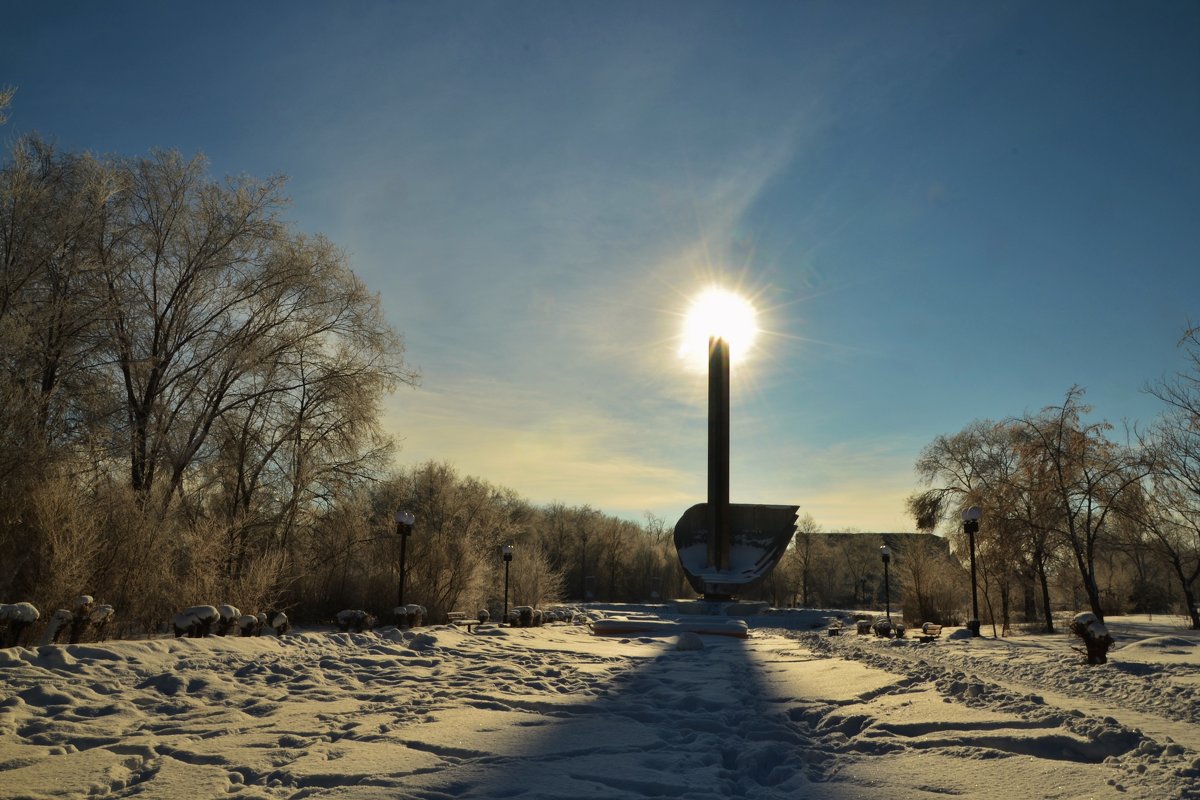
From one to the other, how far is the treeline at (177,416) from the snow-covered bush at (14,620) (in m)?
1.92

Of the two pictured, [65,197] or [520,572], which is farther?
[520,572]

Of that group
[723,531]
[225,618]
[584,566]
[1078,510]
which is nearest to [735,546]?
[723,531]

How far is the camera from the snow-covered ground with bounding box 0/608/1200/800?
3527 millimetres

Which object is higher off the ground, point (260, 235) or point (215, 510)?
point (260, 235)

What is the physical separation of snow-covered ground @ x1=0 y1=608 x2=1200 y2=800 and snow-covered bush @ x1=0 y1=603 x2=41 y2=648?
2.33ft

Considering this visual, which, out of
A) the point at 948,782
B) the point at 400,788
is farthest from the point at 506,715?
the point at 948,782

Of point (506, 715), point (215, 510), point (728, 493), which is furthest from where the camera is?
point (728, 493)

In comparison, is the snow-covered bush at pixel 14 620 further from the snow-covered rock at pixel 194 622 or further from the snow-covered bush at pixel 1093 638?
the snow-covered bush at pixel 1093 638

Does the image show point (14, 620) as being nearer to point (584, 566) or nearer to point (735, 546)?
point (735, 546)

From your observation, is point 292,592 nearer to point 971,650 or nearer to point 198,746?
point 198,746

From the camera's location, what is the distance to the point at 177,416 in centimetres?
1530

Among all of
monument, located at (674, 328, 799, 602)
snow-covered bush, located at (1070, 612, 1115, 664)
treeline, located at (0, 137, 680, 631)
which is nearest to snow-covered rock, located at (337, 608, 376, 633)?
treeline, located at (0, 137, 680, 631)

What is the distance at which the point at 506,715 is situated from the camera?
5.31m

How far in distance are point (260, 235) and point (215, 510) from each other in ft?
20.8
